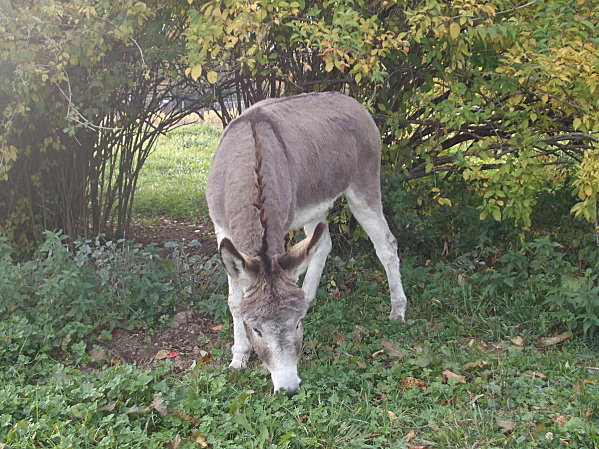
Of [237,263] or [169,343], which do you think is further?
[169,343]

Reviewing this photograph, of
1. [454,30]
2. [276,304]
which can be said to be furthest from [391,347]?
[454,30]

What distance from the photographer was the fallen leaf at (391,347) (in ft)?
14.2

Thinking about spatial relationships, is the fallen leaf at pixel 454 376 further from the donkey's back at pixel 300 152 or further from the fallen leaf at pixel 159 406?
the fallen leaf at pixel 159 406

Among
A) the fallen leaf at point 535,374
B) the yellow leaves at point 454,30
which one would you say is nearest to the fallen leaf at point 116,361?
the fallen leaf at point 535,374

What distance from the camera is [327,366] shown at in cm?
406

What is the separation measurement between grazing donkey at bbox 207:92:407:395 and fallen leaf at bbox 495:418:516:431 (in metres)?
1.04

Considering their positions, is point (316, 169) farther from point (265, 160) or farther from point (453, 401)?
point (453, 401)

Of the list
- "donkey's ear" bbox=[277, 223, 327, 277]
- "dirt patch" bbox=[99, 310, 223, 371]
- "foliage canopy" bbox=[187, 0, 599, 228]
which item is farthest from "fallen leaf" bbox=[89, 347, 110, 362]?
"foliage canopy" bbox=[187, 0, 599, 228]

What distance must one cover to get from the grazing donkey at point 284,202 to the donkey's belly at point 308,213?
0.01 metres

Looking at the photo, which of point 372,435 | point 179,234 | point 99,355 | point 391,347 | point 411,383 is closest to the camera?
point 372,435

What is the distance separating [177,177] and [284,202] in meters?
5.92

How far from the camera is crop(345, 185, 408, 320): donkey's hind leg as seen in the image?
16.9 ft

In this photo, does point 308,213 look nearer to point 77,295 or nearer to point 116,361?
point 116,361

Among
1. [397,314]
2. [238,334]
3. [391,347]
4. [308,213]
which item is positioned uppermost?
[308,213]
